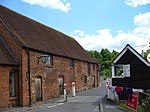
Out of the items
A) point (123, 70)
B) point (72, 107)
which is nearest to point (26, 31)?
point (123, 70)

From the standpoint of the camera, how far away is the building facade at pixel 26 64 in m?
24.5

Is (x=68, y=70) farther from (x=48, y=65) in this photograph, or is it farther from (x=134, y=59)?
(x=134, y=59)

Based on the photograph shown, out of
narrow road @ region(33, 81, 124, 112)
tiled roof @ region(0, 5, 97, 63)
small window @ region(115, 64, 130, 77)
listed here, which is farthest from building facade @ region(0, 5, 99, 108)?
small window @ region(115, 64, 130, 77)

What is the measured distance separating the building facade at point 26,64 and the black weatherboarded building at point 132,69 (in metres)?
6.67

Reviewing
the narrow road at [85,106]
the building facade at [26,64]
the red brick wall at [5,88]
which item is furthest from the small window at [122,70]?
the red brick wall at [5,88]

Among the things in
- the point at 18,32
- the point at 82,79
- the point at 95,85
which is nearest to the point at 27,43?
the point at 18,32

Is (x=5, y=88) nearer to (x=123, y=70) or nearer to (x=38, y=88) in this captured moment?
(x=38, y=88)

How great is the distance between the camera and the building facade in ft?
80.5

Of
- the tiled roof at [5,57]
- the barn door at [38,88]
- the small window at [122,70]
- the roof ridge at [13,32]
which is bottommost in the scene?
the barn door at [38,88]

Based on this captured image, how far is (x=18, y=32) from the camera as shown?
89.2 feet

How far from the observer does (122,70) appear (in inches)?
1096

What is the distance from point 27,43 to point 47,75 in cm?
489

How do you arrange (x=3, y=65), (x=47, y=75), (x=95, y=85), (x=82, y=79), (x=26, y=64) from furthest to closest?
(x=95, y=85)
(x=82, y=79)
(x=47, y=75)
(x=26, y=64)
(x=3, y=65)

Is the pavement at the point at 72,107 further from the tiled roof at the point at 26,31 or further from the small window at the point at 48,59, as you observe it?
the tiled roof at the point at 26,31
